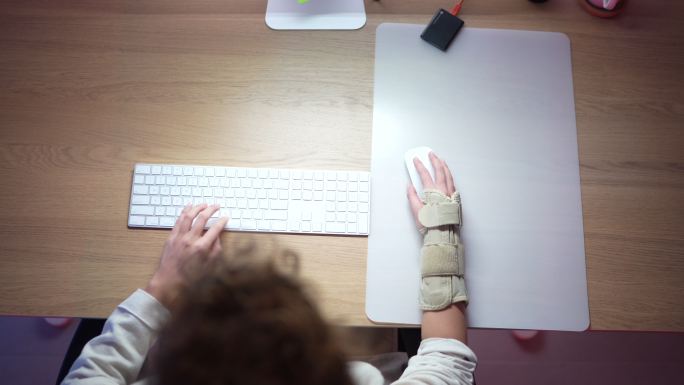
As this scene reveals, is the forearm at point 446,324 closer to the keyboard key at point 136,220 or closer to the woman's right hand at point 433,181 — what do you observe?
the woman's right hand at point 433,181

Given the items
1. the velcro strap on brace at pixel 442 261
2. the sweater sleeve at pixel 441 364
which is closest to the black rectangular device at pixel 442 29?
the velcro strap on brace at pixel 442 261

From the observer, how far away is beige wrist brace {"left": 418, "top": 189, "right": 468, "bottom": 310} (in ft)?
Result: 2.44

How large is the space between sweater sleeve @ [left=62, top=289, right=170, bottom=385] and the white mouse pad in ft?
1.12

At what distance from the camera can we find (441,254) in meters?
0.75

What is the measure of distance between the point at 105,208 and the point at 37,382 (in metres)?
0.79

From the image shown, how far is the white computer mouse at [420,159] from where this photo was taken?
82 centimetres

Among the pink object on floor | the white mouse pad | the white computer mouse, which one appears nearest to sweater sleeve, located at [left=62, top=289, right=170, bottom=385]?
the white mouse pad

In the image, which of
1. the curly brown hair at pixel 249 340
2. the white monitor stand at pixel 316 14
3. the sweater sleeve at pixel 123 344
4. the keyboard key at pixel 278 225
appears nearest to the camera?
the curly brown hair at pixel 249 340

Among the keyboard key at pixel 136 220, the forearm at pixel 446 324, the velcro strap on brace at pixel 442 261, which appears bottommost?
the forearm at pixel 446 324

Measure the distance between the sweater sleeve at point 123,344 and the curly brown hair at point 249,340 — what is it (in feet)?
0.74

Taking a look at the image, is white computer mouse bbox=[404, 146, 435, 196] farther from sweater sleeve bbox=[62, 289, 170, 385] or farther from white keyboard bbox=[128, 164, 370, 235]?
sweater sleeve bbox=[62, 289, 170, 385]

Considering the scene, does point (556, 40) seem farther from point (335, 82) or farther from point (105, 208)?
point (105, 208)

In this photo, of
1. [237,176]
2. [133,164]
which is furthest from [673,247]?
[133,164]

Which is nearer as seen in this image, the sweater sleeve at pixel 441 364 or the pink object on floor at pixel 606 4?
the sweater sleeve at pixel 441 364
